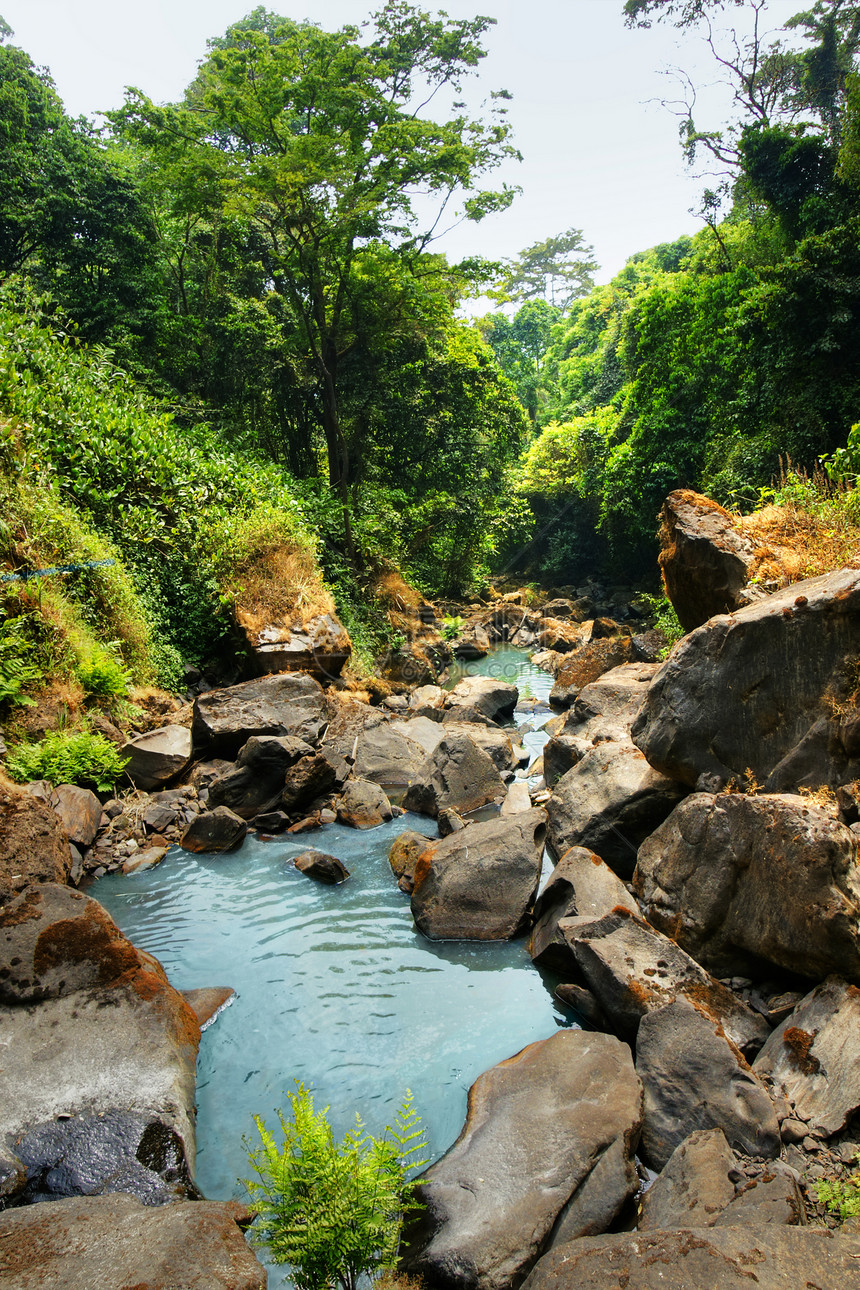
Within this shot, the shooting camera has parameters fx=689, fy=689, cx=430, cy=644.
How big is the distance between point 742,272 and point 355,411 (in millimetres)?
12466

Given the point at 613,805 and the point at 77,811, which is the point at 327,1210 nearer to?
the point at 613,805

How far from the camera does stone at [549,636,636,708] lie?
15.1 m

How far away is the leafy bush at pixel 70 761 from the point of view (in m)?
7.80

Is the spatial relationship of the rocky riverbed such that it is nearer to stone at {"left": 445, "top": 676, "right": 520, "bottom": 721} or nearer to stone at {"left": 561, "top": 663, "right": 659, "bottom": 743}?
stone at {"left": 561, "top": 663, "right": 659, "bottom": 743}

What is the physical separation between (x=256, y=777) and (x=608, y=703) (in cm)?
540

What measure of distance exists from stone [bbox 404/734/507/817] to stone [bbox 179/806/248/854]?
8.23 feet

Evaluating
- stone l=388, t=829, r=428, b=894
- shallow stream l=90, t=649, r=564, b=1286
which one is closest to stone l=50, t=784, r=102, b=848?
shallow stream l=90, t=649, r=564, b=1286

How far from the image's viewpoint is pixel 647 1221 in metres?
3.40

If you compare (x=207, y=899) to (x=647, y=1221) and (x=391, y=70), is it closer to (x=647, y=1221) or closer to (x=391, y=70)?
(x=647, y=1221)

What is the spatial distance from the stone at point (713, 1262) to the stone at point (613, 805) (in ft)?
13.8

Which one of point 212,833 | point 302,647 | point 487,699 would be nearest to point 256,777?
point 212,833

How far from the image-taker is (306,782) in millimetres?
9117

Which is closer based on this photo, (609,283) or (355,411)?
(355,411)


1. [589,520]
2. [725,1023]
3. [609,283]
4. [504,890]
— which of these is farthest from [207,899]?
[609,283]
